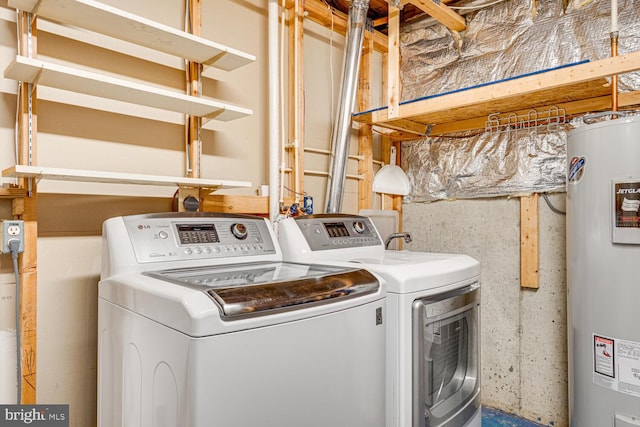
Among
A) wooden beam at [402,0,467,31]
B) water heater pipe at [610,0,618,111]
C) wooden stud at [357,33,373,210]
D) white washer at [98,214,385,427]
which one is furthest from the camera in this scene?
wooden stud at [357,33,373,210]

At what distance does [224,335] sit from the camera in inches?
39.6

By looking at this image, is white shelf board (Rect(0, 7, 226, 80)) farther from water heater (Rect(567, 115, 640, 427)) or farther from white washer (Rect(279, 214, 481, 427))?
water heater (Rect(567, 115, 640, 427))

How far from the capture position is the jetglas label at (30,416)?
4.94ft

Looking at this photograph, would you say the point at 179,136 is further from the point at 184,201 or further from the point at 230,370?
the point at 230,370

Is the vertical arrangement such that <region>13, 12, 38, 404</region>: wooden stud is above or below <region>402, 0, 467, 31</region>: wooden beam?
below

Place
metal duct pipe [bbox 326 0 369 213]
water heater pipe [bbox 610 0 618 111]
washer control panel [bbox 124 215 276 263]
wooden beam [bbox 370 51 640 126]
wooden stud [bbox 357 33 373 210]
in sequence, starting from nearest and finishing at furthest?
washer control panel [bbox 124 215 276 263]
wooden beam [bbox 370 51 640 126]
water heater pipe [bbox 610 0 618 111]
metal duct pipe [bbox 326 0 369 213]
wooden stud [bbox 357 33 373 210]

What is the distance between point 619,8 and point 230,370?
9.02 ft

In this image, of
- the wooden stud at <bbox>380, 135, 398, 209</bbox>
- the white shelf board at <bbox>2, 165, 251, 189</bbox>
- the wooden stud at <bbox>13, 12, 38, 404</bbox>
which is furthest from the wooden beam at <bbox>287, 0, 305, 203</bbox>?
the wooden stud at <bbox>13, 12, 38, 404</bbox>

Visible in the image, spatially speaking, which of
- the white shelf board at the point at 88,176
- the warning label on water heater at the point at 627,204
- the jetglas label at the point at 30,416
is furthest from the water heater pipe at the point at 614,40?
the jetglas label at the point at 30,416

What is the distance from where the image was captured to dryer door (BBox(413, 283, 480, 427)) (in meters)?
1.52

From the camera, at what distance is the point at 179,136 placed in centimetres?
207

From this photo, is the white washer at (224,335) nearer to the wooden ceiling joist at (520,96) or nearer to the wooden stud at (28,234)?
the wooden stud at (28,234)

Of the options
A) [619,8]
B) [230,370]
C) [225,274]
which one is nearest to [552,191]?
[619,8]

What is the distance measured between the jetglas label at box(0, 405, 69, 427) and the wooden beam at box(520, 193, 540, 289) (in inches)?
99.4
